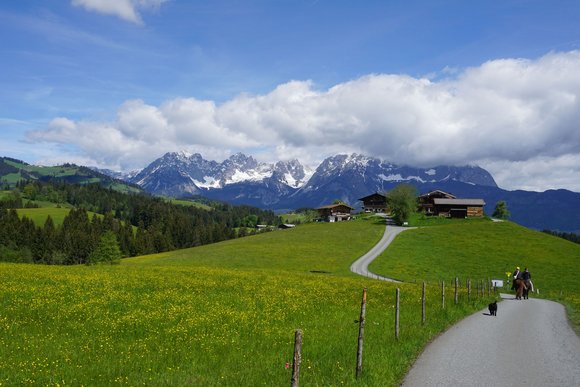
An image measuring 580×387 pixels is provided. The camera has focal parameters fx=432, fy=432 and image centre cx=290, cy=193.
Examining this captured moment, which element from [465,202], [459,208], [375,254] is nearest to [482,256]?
[375,254]

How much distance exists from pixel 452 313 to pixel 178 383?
19.7 meters

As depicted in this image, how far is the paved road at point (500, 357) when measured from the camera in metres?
12.6

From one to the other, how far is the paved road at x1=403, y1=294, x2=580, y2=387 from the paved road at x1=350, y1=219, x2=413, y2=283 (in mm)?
39637

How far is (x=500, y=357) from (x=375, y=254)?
77007 mm

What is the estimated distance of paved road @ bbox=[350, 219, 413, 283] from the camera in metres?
69.2

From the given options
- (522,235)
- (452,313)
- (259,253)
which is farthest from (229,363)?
(522,235)

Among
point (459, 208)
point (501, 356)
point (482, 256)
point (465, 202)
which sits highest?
point (465, 202)

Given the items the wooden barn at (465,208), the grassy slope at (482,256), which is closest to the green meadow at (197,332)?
the grassy slope at (482,256)

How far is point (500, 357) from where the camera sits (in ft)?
50.6

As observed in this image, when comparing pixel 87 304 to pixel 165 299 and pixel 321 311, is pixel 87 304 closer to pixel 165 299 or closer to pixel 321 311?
pixel 165 299

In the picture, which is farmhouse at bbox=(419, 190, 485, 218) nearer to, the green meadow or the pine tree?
the pine tree

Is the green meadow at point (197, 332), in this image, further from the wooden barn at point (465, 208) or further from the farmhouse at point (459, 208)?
the farmhouse at point (459, 208)

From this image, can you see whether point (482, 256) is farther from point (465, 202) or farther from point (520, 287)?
point (465, 202)

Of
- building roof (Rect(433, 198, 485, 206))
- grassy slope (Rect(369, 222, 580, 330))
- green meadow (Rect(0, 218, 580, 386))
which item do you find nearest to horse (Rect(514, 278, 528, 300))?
green meadow (Rect(0, 218, 580, 386))
